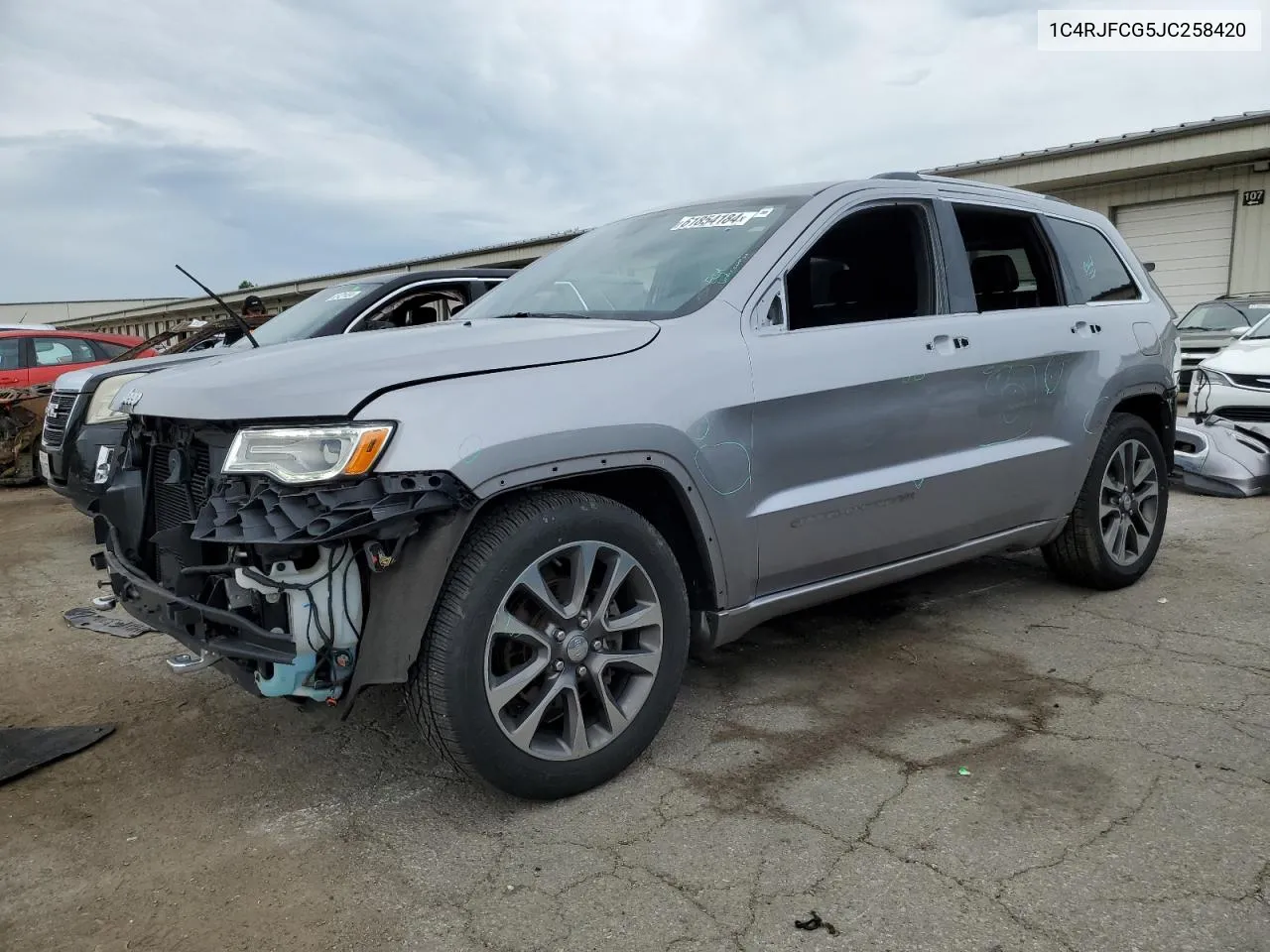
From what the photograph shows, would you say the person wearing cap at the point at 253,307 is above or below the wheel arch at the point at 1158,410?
above

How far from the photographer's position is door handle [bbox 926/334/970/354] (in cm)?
365

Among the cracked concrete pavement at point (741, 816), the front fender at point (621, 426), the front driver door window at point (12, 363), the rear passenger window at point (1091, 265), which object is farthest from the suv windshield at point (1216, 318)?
the front driver door window at point (12, 363)

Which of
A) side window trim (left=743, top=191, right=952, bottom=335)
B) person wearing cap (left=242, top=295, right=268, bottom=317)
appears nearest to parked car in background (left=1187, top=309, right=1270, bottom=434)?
side window trim (left=743, top=191, right=952, bottom=335)

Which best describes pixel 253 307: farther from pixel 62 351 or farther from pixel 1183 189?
pixel 1183 189

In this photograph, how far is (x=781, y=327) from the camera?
326cm

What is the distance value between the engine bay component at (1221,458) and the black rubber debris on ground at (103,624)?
22.7 ft

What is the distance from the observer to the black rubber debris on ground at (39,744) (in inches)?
124

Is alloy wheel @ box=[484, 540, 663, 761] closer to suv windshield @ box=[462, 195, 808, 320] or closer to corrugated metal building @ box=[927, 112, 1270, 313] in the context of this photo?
suv windshield @ box=[462, 195, 808, 320]

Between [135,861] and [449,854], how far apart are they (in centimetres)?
83

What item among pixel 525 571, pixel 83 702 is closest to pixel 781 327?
pixel 525 571

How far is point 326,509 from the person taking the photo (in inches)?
93.8

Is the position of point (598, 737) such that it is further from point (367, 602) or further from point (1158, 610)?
point (1158, 610)

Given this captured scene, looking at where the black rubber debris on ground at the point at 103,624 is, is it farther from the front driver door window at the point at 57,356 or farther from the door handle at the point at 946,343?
the front driver door window at the point at 57,356

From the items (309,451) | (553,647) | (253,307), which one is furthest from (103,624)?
(253,307)
